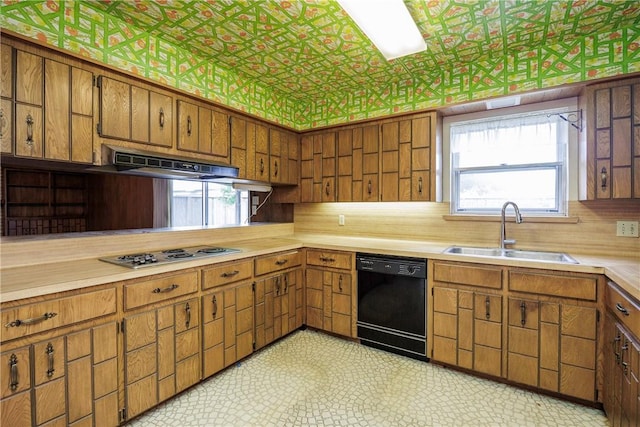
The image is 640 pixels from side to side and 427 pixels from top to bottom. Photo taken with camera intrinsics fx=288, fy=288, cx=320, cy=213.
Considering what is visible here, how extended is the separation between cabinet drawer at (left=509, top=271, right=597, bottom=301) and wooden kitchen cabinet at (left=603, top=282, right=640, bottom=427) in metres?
0.10

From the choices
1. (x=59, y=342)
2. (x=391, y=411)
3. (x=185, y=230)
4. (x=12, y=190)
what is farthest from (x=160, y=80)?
(x=12, y=190)

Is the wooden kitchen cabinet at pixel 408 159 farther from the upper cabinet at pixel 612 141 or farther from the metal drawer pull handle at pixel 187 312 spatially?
the metal drawer pull handle at pixel 187 312

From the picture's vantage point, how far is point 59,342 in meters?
1.42

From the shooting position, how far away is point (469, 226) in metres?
2.83

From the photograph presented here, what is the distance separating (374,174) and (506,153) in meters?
1.27

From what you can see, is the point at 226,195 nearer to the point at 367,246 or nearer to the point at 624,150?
the point at 367,246

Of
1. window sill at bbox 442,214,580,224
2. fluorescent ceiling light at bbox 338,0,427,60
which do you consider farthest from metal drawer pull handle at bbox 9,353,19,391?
window sill at bbox 442,214,580,224

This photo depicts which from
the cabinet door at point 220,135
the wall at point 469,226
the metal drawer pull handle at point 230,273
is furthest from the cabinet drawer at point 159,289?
the wall at point 469,226

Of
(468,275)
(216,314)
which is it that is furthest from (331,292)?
(468,275)

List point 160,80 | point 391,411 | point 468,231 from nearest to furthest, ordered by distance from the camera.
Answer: point 391,411
point 160,80
point 468,231

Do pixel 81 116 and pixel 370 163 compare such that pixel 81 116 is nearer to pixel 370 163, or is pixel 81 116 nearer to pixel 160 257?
pixel 160 257

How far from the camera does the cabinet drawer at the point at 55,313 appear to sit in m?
1.28

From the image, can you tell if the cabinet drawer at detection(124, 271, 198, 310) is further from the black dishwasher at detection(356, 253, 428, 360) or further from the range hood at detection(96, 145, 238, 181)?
the black dishwasher at detection(356, 253, 428, 360)

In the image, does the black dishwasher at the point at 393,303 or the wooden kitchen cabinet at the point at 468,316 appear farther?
the black dishwasher at the point at 393,303
